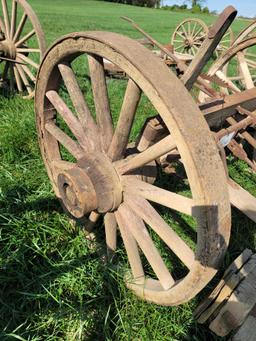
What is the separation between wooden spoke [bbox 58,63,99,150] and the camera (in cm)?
194

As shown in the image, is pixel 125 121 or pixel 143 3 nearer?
pixel 125 121

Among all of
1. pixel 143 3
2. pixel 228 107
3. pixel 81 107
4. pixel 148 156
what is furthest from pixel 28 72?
pixel 143 3

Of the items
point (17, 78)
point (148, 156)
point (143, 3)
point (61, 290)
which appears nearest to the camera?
point (148, 156)

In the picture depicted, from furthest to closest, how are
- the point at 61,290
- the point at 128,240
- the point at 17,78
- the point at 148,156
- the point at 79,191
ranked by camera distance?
the point at 17,78, the point at 61,290, the point at 128,240, the point at 79,191, the point at 148,156

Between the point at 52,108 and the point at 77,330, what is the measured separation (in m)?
1.33

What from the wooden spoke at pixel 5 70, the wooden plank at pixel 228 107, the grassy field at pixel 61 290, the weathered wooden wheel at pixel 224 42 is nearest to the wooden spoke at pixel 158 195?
the grassy field at pixel 61 290

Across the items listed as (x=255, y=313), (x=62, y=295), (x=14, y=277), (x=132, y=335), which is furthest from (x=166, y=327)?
(x=14, y=277)

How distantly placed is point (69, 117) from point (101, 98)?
13.6 inches

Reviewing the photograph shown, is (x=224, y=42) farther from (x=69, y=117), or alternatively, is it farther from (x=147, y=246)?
(x=147, y=246)

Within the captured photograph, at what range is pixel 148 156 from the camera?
1.62 metres

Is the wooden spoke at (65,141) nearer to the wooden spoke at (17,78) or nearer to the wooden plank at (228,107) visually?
the wooden plank at (228,107)

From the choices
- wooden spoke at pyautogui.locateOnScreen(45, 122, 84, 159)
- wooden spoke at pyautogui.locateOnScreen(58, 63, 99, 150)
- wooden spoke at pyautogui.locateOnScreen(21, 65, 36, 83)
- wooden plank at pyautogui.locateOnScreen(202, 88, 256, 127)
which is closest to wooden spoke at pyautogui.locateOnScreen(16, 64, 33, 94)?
wooden spoke at pyautogui.locateOnScreen(21, 65, 36, 83)

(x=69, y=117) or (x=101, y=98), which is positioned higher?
(x=101, y=98)

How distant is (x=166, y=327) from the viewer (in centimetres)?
194
